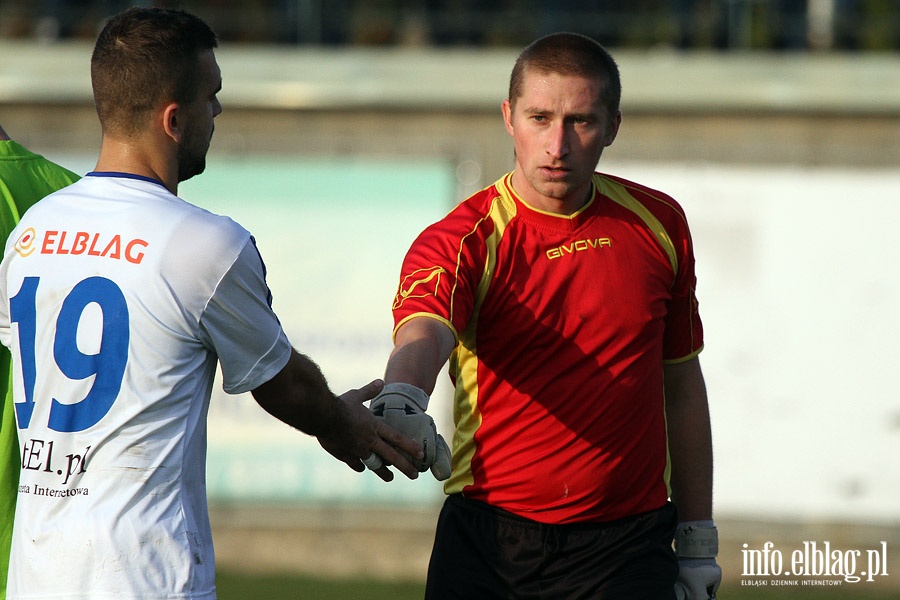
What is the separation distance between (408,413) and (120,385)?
0.88 m

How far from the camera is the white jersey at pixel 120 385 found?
295 cm

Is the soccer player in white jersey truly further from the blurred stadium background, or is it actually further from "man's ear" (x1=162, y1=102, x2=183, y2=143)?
the blurred stadium background

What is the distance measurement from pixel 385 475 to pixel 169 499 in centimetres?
81

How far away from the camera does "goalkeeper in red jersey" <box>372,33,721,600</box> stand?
3.94m

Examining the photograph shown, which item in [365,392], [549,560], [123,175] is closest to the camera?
[123,175]

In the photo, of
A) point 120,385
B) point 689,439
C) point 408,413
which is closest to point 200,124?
point 120,385

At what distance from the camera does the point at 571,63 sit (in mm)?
→ 4027

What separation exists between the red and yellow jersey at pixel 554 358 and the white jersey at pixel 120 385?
98cm

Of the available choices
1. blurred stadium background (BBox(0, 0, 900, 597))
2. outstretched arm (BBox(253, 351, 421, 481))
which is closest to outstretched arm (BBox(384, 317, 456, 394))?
outstretched arm (BBox(253, 351, 421, 481))

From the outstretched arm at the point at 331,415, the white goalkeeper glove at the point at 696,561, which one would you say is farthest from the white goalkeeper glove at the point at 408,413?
the white goalkeeper glove at the point at 696,561

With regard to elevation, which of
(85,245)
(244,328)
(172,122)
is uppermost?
(172,122)

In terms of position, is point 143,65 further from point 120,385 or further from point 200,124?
point 120,385

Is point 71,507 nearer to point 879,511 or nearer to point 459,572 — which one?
point 459,572

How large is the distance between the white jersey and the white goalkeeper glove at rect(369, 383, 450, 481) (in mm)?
577
